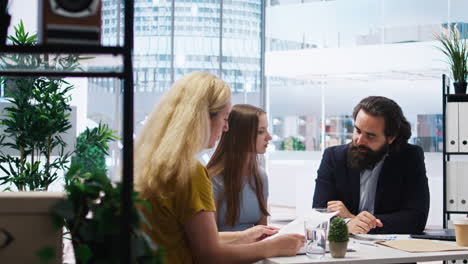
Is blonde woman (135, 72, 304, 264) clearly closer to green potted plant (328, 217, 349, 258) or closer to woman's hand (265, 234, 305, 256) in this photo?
woman's hand (265, 234, 305, 256)

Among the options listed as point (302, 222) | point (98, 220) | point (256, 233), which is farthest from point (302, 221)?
point (98, 220)

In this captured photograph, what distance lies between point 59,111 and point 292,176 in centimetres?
755

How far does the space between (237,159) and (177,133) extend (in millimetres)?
974

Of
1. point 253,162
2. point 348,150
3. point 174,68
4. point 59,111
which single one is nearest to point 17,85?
point 59,111

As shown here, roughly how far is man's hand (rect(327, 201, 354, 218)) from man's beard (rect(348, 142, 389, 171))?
0.26 meters

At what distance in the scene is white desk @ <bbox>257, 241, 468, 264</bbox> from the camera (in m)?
2.28

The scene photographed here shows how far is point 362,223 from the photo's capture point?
2922mm

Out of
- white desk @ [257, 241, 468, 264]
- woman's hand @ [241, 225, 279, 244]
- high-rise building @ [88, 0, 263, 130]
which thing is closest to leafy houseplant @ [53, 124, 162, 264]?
white desk @ [257, 241, 468, 264]

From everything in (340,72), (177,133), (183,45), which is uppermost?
(183,45)

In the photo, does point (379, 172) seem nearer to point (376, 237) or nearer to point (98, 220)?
point (376, 237)

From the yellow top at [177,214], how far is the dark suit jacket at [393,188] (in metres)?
1.26

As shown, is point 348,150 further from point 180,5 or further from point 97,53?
point 180,5

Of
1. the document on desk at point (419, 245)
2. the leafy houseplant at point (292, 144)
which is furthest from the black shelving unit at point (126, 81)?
the leafy houseplant at point (292, 144)

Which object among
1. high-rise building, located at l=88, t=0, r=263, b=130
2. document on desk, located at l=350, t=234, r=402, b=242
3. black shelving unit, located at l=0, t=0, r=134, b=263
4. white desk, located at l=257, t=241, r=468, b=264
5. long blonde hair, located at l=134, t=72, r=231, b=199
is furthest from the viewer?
high-rise building, located at l=88, t=0, r=263, b=130
